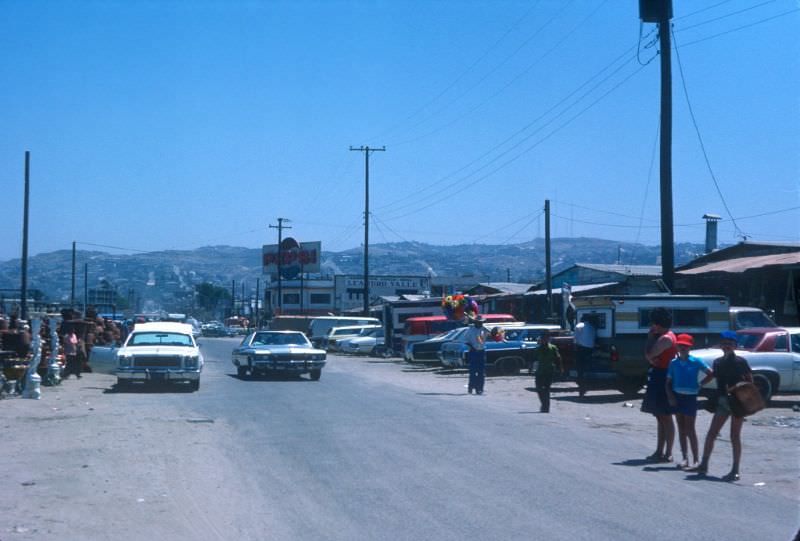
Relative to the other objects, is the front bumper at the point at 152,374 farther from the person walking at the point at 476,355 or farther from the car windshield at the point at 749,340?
the car windshield at the point at 749,340

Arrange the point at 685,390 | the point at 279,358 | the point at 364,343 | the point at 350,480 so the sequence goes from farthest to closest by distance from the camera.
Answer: the point at 364,343
the point at 279,358
the point at 685,390
the point at 350,480

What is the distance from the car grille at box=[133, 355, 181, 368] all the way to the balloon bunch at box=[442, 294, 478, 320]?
17980 mm

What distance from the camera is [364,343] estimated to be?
4819cm

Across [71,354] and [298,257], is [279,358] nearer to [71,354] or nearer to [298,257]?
[71,354]

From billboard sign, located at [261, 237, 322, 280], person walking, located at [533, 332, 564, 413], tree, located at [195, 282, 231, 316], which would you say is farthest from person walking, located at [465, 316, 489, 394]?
tree, located at [195, 282, 231, 316]

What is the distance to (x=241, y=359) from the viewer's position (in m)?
27.2

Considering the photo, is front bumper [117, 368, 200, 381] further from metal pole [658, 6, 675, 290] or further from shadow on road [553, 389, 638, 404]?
metal pole [658, 6, 675, 290]

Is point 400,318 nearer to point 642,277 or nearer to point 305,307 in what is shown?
point 642,277

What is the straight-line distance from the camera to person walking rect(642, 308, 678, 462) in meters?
12.0

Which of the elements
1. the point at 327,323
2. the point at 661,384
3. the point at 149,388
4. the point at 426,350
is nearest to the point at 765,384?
the point at 661,384

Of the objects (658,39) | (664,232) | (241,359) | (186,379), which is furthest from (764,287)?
(186,379)

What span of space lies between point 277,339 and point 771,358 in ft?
46.1

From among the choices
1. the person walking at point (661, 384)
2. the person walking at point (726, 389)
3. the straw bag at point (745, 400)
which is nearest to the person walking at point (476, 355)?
the person walking at point (661, 384)

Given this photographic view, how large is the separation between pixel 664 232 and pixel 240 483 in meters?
18.1
